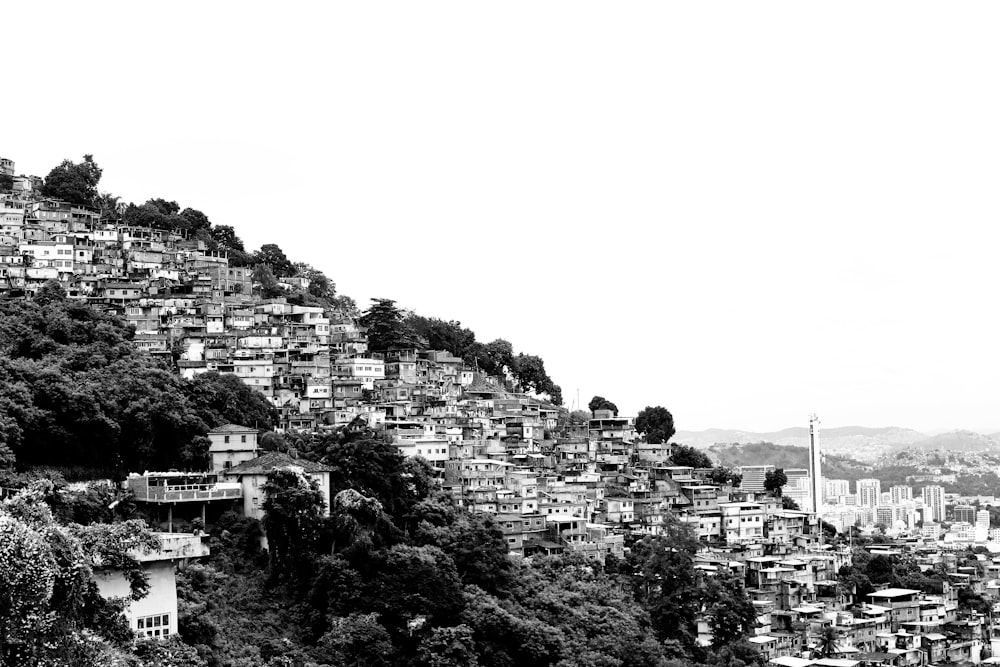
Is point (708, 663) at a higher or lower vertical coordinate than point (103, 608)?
lower

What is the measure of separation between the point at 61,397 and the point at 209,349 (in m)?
11.4

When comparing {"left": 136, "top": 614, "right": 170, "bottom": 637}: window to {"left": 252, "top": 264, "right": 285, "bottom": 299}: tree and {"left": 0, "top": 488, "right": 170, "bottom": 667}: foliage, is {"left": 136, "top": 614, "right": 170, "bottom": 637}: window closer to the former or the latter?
{"left": 0, "top": 488, "right": 170, "bottom": 667}: foliage

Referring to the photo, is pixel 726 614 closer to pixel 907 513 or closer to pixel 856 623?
pixel 856 623

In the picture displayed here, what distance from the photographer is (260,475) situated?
21.1m

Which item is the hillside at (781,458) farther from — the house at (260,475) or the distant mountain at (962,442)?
the house at (260,475)

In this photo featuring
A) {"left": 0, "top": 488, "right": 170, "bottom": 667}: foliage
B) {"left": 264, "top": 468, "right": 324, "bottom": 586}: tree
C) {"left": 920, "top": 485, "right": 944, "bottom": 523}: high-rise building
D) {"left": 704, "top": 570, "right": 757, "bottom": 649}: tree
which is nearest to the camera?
{"left": 0, "top": 488, "right": 170, "bottom": 667}: foliage

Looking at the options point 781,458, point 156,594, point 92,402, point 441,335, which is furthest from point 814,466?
point 781,458

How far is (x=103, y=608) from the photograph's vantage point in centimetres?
1295

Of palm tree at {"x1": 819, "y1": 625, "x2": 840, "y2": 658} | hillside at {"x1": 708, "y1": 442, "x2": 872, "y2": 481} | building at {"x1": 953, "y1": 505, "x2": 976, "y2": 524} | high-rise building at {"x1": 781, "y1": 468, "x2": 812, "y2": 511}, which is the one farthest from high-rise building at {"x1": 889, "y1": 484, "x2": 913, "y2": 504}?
palm tree at {"x1": 819, "y1": 625, "x2": 840, "y2": 658}

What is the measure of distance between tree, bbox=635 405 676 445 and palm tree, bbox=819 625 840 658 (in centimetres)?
1529

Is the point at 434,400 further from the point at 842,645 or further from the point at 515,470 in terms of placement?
the point at 842,645

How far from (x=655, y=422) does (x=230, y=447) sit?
74.6 feet

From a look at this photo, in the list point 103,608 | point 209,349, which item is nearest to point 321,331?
point 209,349

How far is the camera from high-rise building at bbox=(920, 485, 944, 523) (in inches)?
3184
